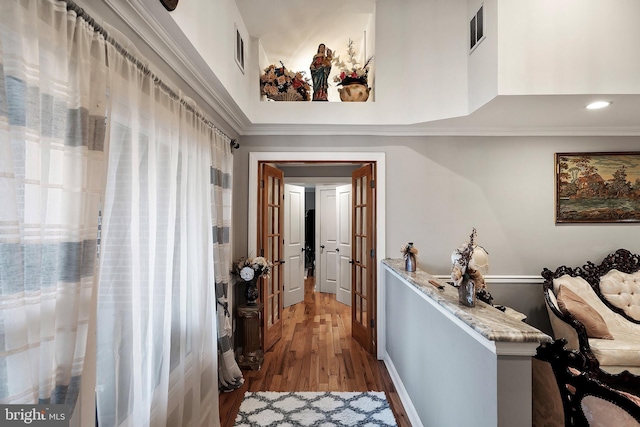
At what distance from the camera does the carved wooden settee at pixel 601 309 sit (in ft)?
7.75

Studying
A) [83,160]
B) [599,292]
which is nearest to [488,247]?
[599,292]

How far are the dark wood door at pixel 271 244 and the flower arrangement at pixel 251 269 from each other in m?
0.25

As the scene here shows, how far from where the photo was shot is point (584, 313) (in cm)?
256

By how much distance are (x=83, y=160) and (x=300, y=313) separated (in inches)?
163

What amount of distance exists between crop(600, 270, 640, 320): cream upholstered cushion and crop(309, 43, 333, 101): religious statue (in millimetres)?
3240

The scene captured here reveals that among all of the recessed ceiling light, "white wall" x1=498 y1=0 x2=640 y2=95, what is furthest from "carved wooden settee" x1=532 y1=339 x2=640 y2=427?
the recessed ceiling light

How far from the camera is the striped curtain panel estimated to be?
2332 mm

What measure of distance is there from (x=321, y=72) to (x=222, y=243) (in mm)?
1976

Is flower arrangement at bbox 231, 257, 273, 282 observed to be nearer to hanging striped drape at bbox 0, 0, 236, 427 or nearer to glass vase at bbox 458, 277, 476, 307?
hanging striped drape at bbox 0, 0, 236, 427

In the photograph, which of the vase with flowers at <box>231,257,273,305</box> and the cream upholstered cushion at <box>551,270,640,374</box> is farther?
the vase with flowers at <box>231,257,273,305</box>

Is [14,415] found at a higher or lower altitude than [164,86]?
lower

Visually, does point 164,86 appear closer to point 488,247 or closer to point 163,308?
point 163,308

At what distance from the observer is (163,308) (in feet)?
5.01

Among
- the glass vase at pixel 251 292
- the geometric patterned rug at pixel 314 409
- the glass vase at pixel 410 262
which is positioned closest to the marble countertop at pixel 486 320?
the glass vase at pixel 410 262
